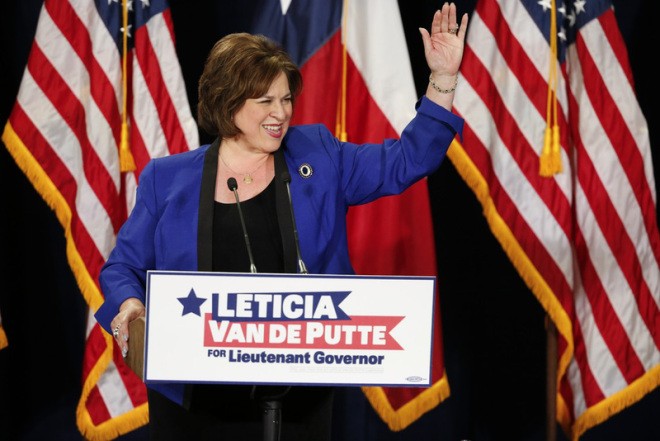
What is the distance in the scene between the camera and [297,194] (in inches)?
69.8

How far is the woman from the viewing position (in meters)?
1.76

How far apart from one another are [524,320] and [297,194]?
2216mm

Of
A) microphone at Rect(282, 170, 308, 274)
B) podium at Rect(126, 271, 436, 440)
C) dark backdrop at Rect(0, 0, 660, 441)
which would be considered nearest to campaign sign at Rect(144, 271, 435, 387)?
podium at Rect(126, 271, 436, 440)

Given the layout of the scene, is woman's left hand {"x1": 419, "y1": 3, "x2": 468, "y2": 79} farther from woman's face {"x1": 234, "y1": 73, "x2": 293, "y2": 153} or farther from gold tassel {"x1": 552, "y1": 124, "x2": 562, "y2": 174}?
gold tassel {"x1": 552, "y1": 124, "x2": 562, "y2": 174}

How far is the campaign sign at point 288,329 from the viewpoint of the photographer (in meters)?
1.41

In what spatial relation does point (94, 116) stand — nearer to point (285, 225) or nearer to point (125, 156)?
point (125, 156)

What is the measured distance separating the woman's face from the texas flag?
4.49 ft

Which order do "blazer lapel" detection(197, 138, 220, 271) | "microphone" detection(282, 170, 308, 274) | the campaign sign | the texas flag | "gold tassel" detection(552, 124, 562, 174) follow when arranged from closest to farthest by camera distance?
the campaign sign, "microphone" detection(282, 170, 308, 274), "blazer lapel" detection(197, 138, 220, 271), "gold tassel" detection(552, 124, 562, 174), the texas flag

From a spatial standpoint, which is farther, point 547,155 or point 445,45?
point 547,155

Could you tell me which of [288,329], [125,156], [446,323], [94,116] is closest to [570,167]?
[446,323]

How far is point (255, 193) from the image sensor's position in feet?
5.97

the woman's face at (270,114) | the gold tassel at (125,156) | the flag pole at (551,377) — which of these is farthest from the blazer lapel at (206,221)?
the flag pole at (551,377)

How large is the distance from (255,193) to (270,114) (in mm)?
162

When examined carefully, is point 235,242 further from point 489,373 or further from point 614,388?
point 489,373
